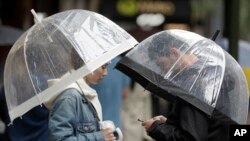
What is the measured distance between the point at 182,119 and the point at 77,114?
70 cm

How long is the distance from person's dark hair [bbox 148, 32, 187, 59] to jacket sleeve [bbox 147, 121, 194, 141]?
0.46 m

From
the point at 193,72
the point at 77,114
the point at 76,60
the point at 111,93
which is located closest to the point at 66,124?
the point at 77,114

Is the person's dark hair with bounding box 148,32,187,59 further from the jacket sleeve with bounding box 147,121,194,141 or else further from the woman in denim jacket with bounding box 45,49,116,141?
the jacket sleeve with bounding box 147,121,194,141

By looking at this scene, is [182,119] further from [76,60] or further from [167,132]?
[76,60]

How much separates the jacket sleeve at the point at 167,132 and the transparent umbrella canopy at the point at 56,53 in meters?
0.55

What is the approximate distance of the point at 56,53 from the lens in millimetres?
6340

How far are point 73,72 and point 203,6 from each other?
57.5 ft

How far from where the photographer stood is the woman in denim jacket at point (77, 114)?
6.15m

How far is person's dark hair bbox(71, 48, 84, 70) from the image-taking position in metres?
6.15

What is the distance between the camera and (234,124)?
623 centimetres

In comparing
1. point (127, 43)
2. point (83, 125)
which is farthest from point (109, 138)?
point (127, 43)

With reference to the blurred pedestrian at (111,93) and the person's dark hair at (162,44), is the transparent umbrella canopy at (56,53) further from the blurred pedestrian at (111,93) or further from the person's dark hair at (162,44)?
the blurred pedestrian at (111,93)

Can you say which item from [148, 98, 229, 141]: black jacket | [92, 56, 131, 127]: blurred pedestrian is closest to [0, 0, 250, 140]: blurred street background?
[92, 56, 131, 127]: blurred pedestrian

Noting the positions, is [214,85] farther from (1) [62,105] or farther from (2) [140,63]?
(1) [62,105]
